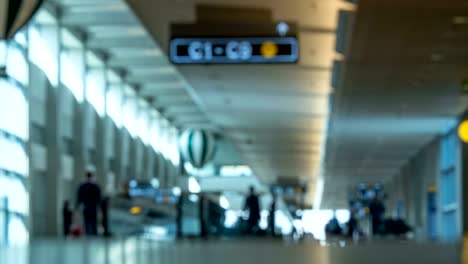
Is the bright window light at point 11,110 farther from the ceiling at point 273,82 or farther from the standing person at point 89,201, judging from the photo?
the standing person at point 89,201

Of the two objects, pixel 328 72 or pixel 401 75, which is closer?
pixel 401 75

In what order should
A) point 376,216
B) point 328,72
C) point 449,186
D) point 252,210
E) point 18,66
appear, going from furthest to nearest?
point 449,186, point 376,216, point 18,66, point 252,210, point 328,72

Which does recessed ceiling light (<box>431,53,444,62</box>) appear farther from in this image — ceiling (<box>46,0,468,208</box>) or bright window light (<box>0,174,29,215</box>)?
bright window light (<box>0,174,29,215</box>)

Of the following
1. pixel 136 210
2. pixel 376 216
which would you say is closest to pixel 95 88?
pixel 136 210

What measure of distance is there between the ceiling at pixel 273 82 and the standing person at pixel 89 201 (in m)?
3.87

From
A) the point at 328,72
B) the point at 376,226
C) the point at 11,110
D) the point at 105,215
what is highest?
the point at 328,72

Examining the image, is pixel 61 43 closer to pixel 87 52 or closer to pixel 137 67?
pixel 87 52

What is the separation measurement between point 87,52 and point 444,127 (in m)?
14.8

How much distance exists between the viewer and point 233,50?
735 inches

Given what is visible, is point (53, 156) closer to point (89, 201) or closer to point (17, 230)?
point (17, 230)

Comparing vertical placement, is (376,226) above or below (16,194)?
below

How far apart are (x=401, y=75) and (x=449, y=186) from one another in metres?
13.1

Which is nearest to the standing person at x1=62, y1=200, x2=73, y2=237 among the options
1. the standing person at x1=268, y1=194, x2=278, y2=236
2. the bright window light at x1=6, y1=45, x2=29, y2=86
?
the bright window light at x1=6, y1=45, x2=29, y2=86

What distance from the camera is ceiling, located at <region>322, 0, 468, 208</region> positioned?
64.9ft
